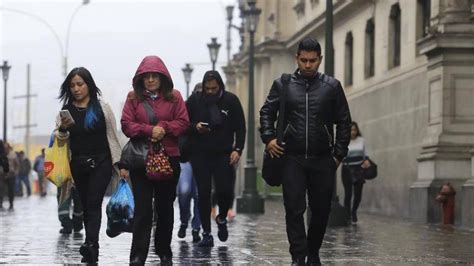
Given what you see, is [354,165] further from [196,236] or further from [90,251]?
[90,251]

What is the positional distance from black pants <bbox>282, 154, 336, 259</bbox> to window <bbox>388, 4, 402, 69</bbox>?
60.9 ft

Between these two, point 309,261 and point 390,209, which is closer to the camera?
point 309,261

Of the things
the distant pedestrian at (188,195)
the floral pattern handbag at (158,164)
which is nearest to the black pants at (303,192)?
the floral pattern handbag at (158,164)

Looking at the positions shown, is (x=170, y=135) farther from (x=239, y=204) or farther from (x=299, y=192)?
(x=239, y=204)

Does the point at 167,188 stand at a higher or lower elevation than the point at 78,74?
lower

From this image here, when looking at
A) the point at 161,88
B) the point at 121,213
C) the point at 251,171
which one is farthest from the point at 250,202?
the point at 161,88

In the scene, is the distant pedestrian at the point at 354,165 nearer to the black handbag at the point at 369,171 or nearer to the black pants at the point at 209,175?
the black handbag at the point at 369,171

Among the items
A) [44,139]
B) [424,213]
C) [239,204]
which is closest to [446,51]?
[424,213]

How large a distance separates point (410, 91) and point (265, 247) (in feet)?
41.6

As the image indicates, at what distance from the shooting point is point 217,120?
1402cm

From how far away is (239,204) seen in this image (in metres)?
29.0

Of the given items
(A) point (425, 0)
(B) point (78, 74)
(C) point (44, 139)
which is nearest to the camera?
(B) point (78, 74)

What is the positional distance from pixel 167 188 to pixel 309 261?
133 centimetres

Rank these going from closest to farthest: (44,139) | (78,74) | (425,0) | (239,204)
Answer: (78,74) → (425,0) → (239,204) → (44,139)
